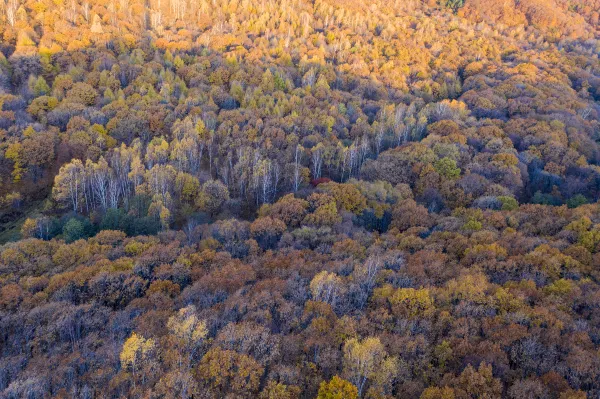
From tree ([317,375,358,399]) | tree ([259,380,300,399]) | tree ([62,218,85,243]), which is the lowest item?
tree ([62,218,85,243])

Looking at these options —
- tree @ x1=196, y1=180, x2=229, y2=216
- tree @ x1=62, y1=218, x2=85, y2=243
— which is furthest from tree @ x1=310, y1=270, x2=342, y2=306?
tree @ x1=62, y1=218, x2=85, y2=243

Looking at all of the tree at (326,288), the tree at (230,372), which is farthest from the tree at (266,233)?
the tree at (230,372)

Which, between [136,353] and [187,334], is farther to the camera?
[187,334]

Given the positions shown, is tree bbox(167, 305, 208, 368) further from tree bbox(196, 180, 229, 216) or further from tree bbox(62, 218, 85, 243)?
tree bbox(196, 180, 229, 216)

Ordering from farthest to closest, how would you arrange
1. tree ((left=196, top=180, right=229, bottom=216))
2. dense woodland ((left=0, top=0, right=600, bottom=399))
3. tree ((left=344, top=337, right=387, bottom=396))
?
1. tree ((left=196, top=180, right=229, bottom=216))
2. dense woodland ((left=0, top=0, right=600, bottom=399))
3. tree ((left=344, top=337, right=387, bottom=396))

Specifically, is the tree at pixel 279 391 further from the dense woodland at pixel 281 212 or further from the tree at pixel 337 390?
the tree at pixel 337 390

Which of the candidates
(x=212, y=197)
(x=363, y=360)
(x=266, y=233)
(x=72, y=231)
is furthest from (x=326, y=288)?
(x=72, y=231)

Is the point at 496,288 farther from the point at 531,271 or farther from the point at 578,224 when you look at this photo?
the point at 578,224

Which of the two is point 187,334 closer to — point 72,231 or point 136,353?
point 136,353
